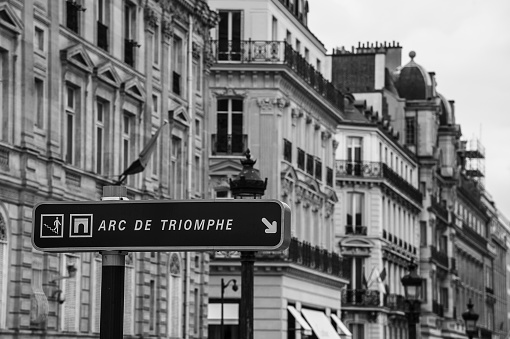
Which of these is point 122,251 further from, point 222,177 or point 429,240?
point 429,240

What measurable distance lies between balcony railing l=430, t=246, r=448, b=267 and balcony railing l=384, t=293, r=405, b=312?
11.0 m

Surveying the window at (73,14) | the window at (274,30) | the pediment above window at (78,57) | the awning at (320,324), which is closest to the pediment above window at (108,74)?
the pediment above window at (78,57)

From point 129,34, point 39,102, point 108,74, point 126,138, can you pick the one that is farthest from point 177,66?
point 39,102

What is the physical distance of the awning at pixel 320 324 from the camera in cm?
6253

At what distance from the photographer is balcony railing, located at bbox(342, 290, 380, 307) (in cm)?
8188

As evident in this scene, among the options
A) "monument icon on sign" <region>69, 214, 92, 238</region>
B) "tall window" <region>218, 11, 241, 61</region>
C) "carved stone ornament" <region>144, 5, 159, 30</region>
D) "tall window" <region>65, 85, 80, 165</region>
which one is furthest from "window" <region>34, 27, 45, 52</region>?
"tall window" <region>218, 11, 241, 61</region>

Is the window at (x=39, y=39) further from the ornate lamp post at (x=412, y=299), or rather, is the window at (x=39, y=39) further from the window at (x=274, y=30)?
the window at (x=274, y=30)

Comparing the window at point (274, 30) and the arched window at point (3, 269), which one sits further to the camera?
→ the window at point (274, 30)

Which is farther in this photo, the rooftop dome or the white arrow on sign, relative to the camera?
the rooftop dome

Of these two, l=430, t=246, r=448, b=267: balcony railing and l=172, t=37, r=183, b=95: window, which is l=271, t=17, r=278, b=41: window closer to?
l=172, t=37, r=183, b=95: window

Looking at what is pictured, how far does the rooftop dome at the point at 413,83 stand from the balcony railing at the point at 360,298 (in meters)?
24.0

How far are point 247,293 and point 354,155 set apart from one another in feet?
209

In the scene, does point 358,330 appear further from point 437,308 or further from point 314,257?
point 437,308

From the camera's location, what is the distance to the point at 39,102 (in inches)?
1344
